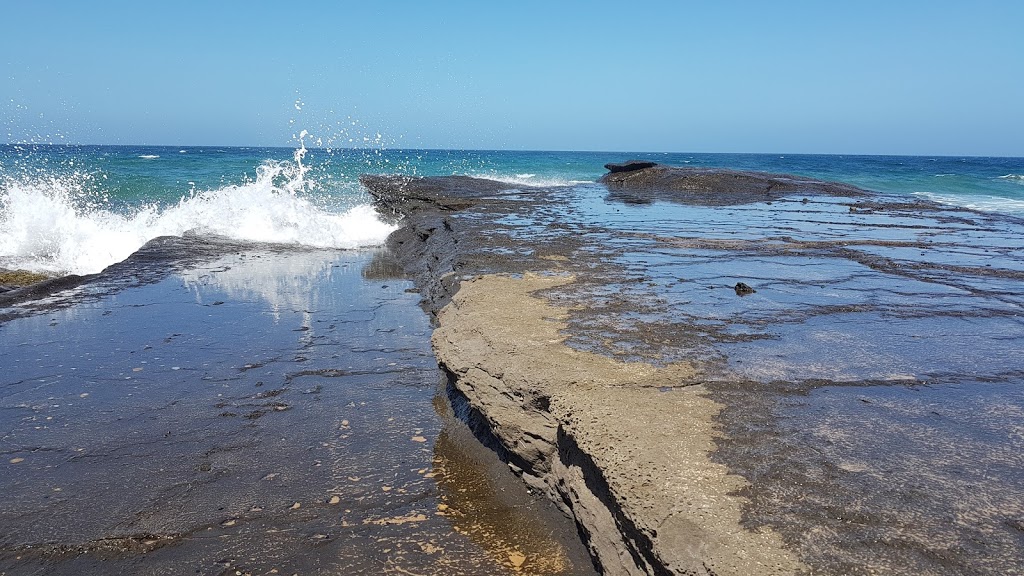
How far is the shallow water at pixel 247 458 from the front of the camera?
231 cm

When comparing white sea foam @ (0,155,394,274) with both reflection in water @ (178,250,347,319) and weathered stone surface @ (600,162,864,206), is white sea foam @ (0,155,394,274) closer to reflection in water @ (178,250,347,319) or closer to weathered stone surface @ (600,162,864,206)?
reflection in water @ (178,250,347,319)

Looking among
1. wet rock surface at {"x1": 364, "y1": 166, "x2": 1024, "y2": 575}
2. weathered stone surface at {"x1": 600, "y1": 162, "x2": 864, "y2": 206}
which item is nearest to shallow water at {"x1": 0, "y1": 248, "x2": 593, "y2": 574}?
wet rock surface at {"x1": 364, "y1": 166, "x2": 1024, "y2": 575}

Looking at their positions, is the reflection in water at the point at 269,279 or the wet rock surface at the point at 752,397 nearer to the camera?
the wet rock surface at the point at 752,397

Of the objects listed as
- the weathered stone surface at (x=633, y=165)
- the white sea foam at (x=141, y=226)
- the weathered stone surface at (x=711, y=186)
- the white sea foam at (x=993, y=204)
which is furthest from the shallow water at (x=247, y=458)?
the white sea foam at (x=993, y=204)

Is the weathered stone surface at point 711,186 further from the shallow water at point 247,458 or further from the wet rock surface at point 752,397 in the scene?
the shallow water at point 247,458

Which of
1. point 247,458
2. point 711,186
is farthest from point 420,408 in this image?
point 711,186

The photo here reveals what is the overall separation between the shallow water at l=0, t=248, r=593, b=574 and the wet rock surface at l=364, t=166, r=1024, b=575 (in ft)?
1.01

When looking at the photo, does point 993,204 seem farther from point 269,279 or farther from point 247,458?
point 247,458

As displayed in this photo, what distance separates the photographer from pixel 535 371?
2896mm

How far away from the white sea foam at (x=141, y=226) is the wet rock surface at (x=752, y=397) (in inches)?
173

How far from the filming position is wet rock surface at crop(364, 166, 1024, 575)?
5.99 ft

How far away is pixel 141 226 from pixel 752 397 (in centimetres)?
1012

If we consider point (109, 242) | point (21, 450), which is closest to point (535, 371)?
point (21, 450)

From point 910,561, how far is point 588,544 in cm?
99
